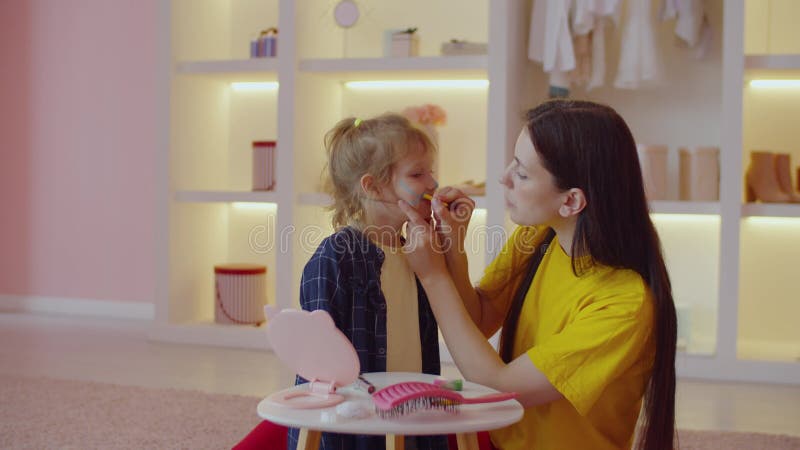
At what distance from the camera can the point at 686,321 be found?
3.44m

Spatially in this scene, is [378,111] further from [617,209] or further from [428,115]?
[617,209]

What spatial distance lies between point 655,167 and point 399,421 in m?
2.55

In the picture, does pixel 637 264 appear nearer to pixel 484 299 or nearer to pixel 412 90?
pixel 484 299

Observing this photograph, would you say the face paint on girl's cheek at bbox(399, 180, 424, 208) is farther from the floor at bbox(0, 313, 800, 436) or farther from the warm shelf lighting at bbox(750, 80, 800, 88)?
the warm shelf lighting at bbox(750, 80, 800, 88)

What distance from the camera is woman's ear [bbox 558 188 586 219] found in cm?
137

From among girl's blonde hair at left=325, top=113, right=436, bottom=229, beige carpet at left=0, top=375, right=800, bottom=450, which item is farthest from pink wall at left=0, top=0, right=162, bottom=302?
girl's blonde hair at left=325, top=113, right=436, bottom=229

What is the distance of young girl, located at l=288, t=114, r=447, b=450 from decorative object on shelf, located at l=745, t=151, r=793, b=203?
84.2 inches

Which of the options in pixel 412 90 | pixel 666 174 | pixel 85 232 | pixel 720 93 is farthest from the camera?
pixel 85 232

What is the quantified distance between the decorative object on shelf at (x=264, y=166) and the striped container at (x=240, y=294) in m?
0.36

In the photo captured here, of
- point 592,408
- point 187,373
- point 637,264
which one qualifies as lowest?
point 187,373

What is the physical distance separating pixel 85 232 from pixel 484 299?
3547 millimetres

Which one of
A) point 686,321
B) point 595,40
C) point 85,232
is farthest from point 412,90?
point 85,232

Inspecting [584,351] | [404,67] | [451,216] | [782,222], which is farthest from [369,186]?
[782,222]

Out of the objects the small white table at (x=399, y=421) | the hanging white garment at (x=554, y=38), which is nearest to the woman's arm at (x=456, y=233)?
the small white table at (x=399, y=421)
